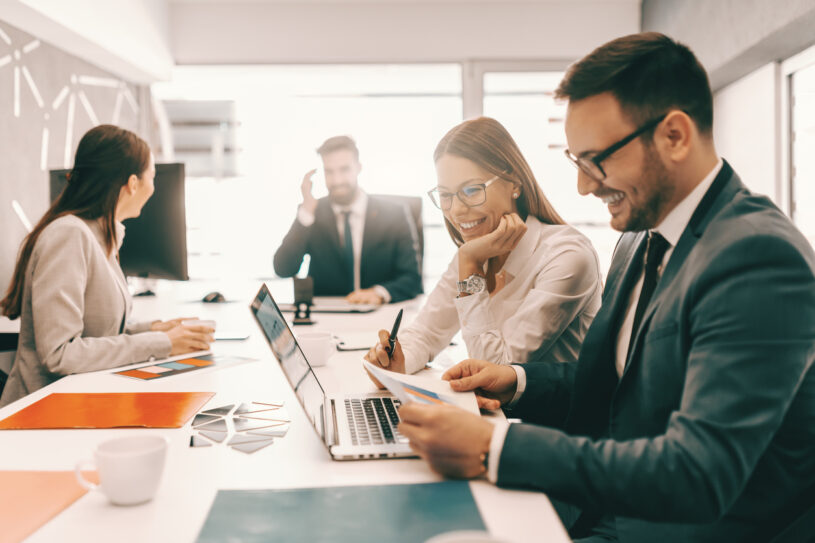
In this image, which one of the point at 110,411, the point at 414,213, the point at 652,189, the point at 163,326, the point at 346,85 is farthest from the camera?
the point at 346,85

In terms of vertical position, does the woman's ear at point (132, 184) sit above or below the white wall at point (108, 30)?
below

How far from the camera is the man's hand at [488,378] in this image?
1.29 m

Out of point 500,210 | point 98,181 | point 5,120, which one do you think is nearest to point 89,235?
point 98,181

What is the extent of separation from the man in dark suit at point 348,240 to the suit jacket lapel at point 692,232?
8.08 ft

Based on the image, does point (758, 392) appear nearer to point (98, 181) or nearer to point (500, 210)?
point (500, 210)

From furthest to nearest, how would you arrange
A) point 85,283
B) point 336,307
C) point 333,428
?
1. point 336,307
2. point 85,283
3. point 333,428

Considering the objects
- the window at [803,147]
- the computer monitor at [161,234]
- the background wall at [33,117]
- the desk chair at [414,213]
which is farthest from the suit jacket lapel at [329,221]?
the window at [803,147]

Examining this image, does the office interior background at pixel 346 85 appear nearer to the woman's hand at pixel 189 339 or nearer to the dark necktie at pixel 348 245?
the dark necktie at pixel 348 245

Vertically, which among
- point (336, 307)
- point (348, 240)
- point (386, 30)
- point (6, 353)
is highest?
point (386, 30)

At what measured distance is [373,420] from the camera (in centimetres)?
116

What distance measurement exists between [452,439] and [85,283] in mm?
1288

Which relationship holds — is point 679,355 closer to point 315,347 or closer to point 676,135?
point 676,135

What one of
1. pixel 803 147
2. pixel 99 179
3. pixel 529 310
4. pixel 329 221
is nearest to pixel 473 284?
pixel 529 310

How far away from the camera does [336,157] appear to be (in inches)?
132
